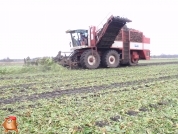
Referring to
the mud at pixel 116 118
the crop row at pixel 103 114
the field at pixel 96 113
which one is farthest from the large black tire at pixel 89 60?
the mud at pixel 116 118

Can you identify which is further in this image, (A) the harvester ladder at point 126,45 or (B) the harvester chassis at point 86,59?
(A) the harvester ladder at point 126,45

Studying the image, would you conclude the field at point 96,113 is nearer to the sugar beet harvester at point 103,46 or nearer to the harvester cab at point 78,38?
the sugar beet harvester at point 103,46

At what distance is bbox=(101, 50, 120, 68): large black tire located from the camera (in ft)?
63.6

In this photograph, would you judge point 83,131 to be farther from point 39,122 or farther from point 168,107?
point 168,107

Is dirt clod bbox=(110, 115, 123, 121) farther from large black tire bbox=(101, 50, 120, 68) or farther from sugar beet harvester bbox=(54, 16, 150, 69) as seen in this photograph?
large black tire bbox=(101, 50, 120, 68)

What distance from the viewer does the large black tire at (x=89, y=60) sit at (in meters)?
18.2

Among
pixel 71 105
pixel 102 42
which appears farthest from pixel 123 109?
pixel 102 42

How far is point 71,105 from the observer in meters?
5.99

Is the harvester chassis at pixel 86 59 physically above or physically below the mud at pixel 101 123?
above

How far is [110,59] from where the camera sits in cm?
1966

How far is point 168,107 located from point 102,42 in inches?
535

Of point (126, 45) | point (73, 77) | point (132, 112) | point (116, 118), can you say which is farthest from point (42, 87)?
point (126, 45)

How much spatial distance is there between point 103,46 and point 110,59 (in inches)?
46.5

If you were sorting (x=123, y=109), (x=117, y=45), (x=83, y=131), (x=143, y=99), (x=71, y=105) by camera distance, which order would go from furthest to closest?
1. (x=117, y=45)
2. (x=143, y=99)
3. (x=71, y=105)
4. (x=123, y=109)
5. (x=83, y=131)
